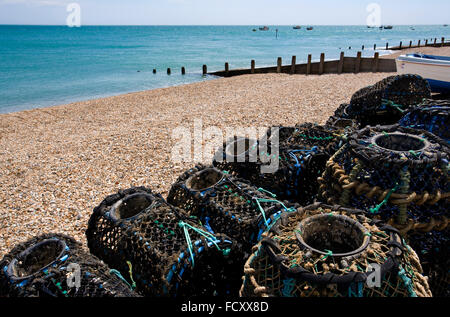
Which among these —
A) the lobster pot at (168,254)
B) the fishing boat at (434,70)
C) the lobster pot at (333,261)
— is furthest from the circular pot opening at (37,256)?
the fishing boat at (434,70)

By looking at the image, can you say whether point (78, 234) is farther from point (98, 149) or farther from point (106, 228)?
point (98, 149)

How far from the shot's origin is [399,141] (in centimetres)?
277

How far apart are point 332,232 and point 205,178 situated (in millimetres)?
1608

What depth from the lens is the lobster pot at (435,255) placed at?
239cm

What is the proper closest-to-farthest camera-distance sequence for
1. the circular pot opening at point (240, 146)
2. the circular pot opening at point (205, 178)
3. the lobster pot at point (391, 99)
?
the circular pot opening at point (205, 178)
the circular pot opening at point (240, 146)
the lobster pot at point (391, 99)

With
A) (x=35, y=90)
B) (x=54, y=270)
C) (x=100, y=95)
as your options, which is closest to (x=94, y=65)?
(x=35, y=90)

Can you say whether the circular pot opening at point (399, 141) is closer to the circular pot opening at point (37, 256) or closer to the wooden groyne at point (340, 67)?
the circular pot opening at point (37, 256)

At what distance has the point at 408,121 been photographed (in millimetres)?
3436

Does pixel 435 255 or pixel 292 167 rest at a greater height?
pixel 292 167

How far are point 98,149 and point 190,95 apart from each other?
324 inches

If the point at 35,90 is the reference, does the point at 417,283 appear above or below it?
above

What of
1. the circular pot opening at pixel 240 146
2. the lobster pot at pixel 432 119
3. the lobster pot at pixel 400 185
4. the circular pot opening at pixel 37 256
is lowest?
the circular pot opening at pixel 37 256

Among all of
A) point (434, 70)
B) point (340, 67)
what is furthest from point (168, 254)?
point (340, 67)

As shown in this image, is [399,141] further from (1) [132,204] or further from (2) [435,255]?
(1) [132,204]
